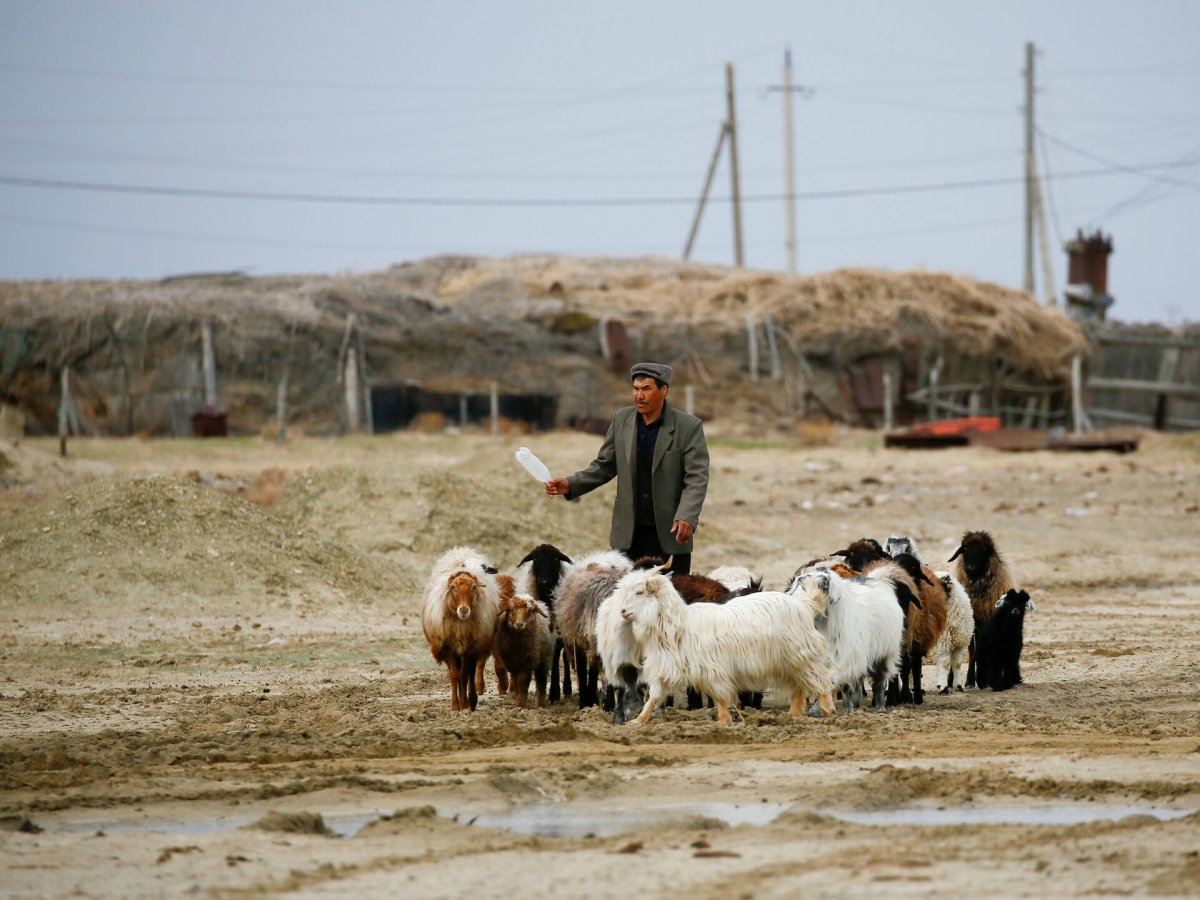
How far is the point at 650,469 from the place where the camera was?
11.0 metres

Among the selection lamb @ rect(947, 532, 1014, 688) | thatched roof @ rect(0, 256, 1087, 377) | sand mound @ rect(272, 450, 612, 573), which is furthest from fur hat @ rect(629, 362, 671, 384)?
thatched roof @ rect(0, 256, 1087, 377)

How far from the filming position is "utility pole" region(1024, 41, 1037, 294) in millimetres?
57344

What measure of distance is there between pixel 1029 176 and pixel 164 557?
4619cm

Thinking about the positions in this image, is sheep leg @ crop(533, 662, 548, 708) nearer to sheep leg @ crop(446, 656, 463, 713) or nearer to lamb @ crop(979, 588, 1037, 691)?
sheep leg @ crop(446, 656, 463, 713)

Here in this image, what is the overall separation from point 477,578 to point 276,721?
161cm

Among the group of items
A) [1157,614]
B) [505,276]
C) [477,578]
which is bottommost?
[1157,614]

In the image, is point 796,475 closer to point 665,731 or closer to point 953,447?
point 953,447

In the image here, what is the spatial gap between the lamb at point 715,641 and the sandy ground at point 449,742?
338mm

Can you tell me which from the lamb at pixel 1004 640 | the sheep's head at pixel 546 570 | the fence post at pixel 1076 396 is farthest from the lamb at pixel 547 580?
the fence post at pixel 1076 396

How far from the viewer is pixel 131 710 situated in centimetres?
1109

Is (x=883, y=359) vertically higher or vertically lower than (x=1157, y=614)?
higher

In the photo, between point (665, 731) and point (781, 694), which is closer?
point (665, 731)

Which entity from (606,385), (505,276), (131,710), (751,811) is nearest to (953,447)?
(606,385)

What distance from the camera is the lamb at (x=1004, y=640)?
38.1ft
